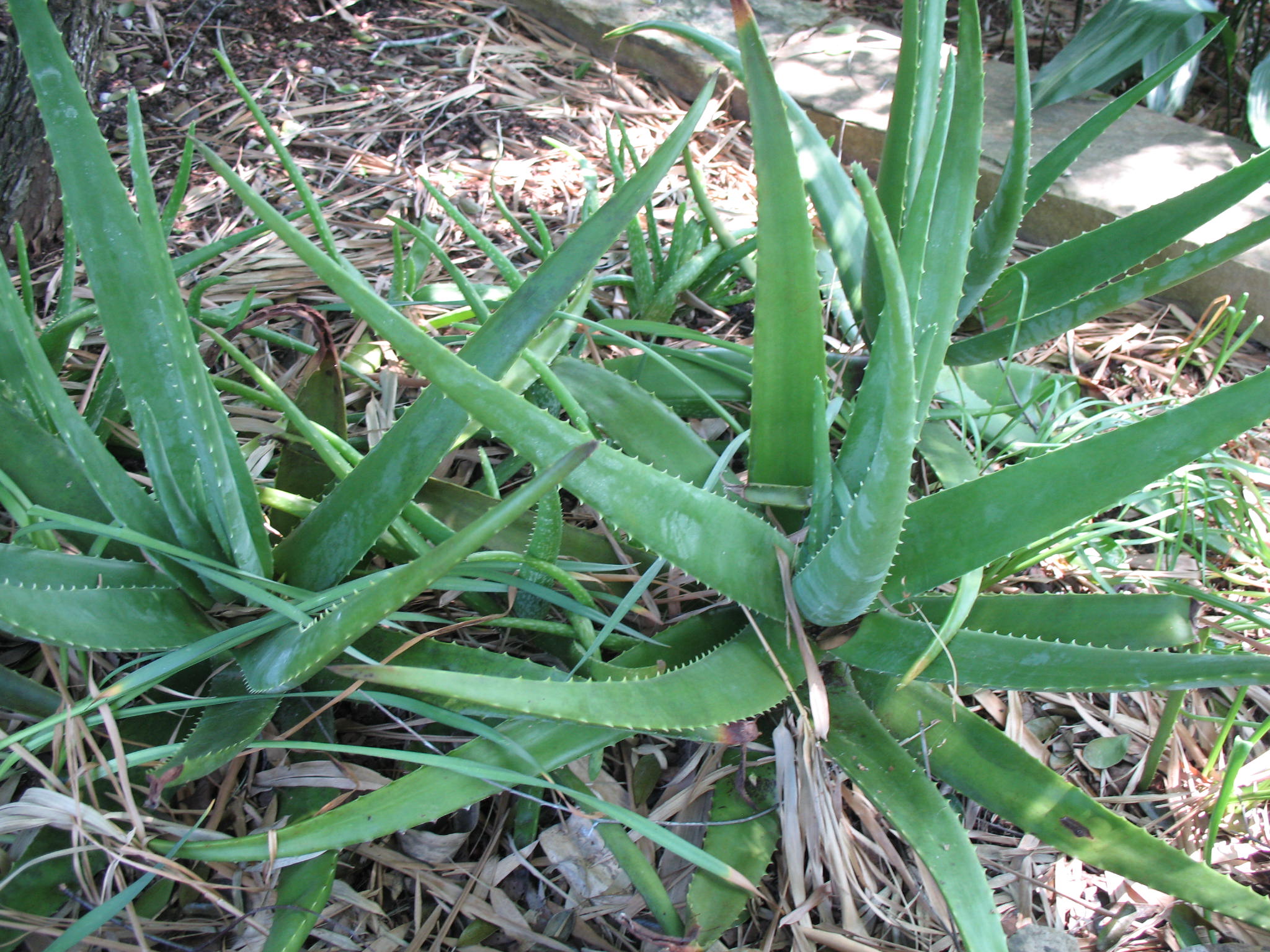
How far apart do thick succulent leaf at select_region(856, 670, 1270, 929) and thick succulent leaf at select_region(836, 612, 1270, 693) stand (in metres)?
0.03

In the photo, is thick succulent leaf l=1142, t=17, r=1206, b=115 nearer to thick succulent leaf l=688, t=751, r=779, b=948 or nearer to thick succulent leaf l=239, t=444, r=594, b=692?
thick succulent leaf l=688, t=751, r=779, b=948

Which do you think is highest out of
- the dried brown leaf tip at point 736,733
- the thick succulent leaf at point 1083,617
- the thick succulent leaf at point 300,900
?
the thick succulent leaf at point 1083,617

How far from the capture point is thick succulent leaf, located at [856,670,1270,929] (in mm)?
670

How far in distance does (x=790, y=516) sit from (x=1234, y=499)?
736mm

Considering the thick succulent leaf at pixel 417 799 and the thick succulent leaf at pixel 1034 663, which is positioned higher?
the thick succulent leaf at pixel 1034 663

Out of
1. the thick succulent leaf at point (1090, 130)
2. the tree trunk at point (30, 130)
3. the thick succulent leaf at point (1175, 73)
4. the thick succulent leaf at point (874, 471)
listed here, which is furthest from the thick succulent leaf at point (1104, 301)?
the tree trunk at point (30, 130)

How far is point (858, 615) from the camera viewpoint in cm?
78

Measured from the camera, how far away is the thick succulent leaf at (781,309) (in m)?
0.72

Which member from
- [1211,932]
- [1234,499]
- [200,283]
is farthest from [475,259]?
[1211,932]

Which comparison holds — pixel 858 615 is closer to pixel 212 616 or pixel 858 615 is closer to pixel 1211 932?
pixel 1211 932

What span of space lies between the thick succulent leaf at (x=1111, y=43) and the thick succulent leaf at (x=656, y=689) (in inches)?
65.7

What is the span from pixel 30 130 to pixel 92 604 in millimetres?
1039

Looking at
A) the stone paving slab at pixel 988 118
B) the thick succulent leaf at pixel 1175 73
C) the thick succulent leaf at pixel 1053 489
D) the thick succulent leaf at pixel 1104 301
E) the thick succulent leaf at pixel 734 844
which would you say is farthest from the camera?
the thick succulent leaf at pixel 1175 73

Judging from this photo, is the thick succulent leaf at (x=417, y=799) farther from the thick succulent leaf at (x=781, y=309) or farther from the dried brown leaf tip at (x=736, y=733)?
the thick succulent leaf at (x=781, y=309)
